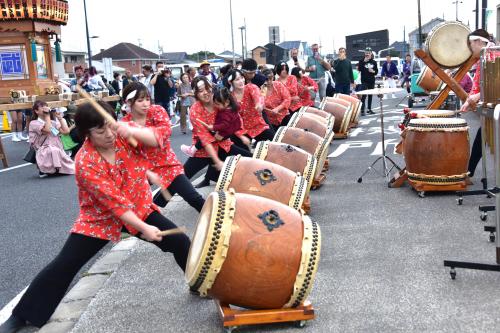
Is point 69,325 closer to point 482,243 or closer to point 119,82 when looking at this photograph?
point 482,243

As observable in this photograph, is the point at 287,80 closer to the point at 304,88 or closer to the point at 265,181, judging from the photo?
the point at 304,88

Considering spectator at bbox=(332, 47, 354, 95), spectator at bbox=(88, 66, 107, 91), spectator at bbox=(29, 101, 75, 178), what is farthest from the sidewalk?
spectator at bbox=(88, 66, 107, 91)

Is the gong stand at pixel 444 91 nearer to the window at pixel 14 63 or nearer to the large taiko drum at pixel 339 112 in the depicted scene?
the large taiko drum at pixel 339 112

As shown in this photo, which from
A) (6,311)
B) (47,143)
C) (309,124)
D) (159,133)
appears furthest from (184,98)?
(6,311)

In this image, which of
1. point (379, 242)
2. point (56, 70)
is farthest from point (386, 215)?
point (56, 70)

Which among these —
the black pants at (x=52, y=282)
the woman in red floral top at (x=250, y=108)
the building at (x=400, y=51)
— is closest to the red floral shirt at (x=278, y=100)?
the woman in red floral top at (x=250, y=108)

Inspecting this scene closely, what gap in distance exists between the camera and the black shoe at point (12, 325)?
385 centimetres

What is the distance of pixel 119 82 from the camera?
27.8 meters

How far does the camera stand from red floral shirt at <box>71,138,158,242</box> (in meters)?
3.63

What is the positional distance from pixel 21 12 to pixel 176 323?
1253 centimetres

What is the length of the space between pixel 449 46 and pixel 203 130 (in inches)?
131

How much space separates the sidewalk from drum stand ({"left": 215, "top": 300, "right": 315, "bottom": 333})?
86 mm

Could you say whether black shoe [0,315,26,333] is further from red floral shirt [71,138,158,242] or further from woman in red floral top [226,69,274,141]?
woman in red floral top [226,69,274,141]

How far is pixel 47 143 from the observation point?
1059 centimetres
